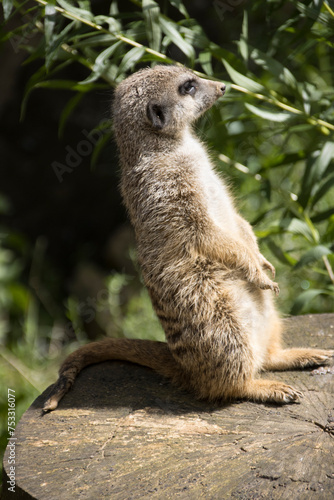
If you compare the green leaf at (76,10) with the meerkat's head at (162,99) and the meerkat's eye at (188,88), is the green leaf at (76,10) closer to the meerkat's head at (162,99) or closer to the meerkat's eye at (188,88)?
the meerkat's head at (162,99)

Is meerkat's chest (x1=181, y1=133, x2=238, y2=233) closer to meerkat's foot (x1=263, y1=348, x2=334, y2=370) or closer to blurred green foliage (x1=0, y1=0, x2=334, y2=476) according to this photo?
blurred green foliage (x1=0, y1=0, x2=334, y2=476)

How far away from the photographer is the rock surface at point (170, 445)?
145 centimetres

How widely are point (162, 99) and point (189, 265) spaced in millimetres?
719

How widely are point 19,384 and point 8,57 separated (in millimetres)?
2975

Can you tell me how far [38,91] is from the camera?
5.00 metres

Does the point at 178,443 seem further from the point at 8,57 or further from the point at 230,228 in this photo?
the point at 8,57

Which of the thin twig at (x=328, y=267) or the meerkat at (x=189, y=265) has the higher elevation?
the meerkat at (x=189, y=265)

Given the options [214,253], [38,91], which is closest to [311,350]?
[214,253]

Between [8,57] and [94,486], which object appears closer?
[94,486]

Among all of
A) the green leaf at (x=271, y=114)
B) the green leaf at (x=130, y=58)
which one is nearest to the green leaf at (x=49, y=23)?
the green leaf at (x=130, y=58)

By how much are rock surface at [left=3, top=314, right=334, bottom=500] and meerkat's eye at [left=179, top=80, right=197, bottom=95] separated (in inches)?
49.0

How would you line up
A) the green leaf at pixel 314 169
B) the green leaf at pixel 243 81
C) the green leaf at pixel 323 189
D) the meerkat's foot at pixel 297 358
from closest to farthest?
the meerkat's foot at pixel 297 358
the green leaf at pixel 243 81
the green leaf at pixel 314 169
the green leaf at pixel 323 189

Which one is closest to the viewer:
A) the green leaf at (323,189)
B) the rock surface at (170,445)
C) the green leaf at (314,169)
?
the rock surface at (170,445)

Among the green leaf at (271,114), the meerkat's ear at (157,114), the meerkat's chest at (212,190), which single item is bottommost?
the meerkat's chest at (212,190)
